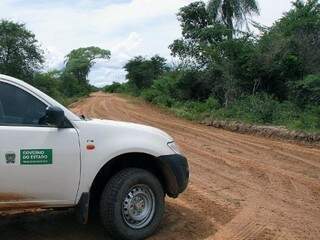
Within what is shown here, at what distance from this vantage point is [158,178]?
657cm

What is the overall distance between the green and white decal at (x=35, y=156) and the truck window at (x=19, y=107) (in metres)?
0.30

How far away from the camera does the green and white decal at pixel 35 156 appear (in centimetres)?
549

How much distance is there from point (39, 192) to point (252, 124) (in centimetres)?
1391

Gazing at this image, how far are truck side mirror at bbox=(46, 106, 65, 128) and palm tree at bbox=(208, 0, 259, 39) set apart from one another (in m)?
28.8

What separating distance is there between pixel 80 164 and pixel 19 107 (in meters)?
0.84

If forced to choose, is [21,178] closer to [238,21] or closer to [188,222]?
[188,222]

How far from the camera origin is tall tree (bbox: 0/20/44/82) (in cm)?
3926

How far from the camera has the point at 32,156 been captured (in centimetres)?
552

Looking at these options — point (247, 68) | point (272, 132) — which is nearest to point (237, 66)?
point (247, 68)

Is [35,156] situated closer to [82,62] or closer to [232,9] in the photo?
[232,9]

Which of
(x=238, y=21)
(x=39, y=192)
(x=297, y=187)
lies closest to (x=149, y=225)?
(x=39, y=192)

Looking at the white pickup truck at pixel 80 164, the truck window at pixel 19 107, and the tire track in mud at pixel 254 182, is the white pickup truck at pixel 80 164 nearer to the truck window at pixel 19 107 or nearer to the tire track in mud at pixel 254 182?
the truck window at pixel 19 107

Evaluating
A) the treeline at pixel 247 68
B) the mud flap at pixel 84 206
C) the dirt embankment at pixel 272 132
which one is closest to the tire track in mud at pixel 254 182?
the dirt embankment at pixel 272 132

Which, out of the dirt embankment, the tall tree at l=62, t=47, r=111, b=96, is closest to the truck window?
the dirt embankment
